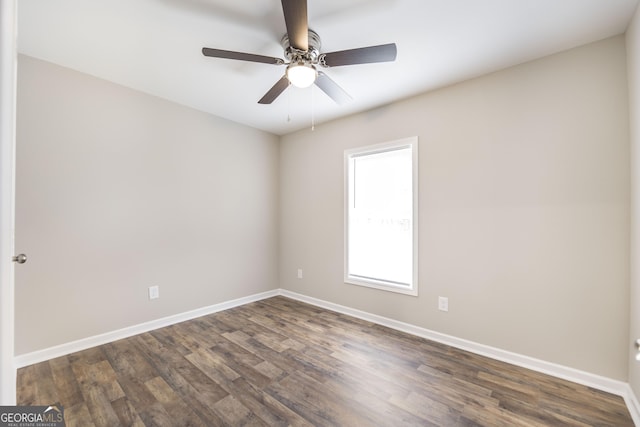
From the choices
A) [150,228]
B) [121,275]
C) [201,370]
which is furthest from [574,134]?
[121,275]

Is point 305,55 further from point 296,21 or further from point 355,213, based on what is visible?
point 355,213

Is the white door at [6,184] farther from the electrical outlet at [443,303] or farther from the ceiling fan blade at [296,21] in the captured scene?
the electrical outlet at [443,303]

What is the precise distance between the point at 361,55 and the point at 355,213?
1952 mm

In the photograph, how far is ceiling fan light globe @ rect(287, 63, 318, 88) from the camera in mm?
1725

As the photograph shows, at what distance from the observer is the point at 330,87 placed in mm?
2047

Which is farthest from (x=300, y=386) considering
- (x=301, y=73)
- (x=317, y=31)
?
(x=317, y=31)

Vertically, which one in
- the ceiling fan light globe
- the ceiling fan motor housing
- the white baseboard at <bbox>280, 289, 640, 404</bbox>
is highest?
the ceiling fan motor housing

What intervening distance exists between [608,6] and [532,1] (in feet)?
1.59

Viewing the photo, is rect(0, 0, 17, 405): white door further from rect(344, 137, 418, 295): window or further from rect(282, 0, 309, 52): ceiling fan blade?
rect(344, 137, 418, 295): window

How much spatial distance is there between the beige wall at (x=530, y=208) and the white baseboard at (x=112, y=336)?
2.00m

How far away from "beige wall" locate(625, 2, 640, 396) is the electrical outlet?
113 cm

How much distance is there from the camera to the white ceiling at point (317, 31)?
1.60 meters

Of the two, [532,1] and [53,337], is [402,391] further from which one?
[53,337]

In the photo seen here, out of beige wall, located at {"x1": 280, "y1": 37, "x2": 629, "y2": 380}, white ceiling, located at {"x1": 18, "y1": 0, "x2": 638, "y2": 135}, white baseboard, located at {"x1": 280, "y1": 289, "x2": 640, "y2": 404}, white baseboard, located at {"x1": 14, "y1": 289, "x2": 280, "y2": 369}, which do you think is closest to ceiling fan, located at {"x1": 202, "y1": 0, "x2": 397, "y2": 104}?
white ceiling, located at {"x1": 18, "y1": 0, "x2": 638, "y2": 135}
